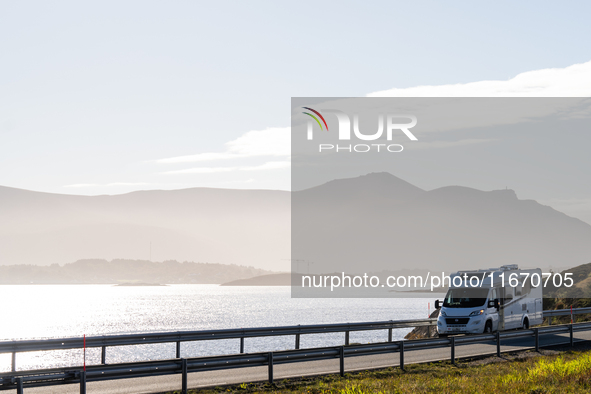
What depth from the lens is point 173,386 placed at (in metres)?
14.6

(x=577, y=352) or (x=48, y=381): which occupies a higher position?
(x=48, y=381)

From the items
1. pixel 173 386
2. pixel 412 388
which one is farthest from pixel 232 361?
pixel 412 388

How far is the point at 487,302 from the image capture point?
25.9 metres

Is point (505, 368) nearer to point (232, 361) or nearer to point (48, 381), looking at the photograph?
point (232, 361)

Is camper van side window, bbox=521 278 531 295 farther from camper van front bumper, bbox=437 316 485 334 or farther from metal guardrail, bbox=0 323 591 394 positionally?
metal guardrail, bbox=0 323 591 394

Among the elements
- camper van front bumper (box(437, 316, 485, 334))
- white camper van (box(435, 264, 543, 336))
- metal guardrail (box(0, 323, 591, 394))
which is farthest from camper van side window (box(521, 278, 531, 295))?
metal guardrail (box(0, 323, 591, 394))

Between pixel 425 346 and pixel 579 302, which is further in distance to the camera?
pixel 579 302

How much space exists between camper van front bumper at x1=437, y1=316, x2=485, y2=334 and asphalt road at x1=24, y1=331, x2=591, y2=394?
1303mm

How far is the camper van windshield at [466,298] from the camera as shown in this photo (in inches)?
1028

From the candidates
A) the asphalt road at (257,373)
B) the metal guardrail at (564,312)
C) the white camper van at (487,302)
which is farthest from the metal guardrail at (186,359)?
the metal guardrail at (564,312)

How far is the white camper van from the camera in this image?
84.2 feet

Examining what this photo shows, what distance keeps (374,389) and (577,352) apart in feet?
35.2

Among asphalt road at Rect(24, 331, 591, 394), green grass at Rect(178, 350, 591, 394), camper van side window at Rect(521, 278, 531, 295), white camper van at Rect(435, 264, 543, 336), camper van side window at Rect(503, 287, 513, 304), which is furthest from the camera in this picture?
camper van side window at Rect(521, 278, 531, 295)

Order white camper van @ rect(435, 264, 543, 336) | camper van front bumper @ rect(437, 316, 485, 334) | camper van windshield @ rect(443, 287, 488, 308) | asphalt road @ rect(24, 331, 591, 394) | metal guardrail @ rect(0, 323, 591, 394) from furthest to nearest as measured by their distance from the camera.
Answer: camper van windshield @ rect(443, 287, 488, 308) < white camper van @ rect(435, 264, 543, 336) < camper van front bumper @ rect(437, 316, 485, 334) < asphalt road @ rect(24, 331, 591, 394) < metal guardrail @ rect(0, 323, 591, 394)
